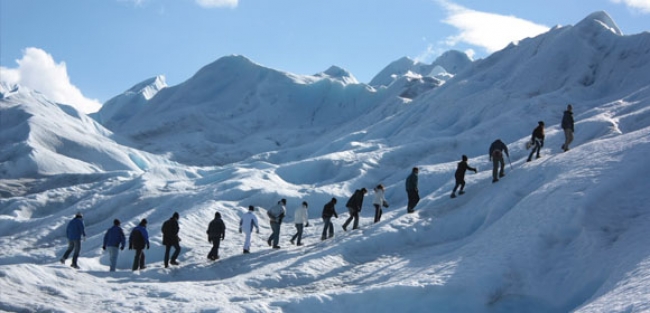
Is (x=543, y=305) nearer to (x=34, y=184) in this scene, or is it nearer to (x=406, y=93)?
(x=34, y=184)

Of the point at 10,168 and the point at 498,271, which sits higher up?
the point at 10,168

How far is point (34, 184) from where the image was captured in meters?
52.9

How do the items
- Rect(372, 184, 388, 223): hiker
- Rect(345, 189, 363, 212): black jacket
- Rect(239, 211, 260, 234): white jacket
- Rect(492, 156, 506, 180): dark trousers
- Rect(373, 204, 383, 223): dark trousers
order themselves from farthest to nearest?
Rect(373, 204, 383, 223): dark trousers < Rect(372, 184, 388, 223): hiker < Rect(345, 189, 363, 212): black jacket < Rect(492, 156, 506, 180): dark trousers < Rect(239, 211, 260, 234): white jacket

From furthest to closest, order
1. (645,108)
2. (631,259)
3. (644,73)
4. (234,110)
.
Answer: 1. (234,110)
2. (644,73)
3. (645,108)
4. (631,259)

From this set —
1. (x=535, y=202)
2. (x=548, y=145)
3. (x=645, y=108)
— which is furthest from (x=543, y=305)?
(x=645, y=108)

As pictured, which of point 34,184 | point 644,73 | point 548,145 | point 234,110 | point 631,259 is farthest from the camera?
point 234,110

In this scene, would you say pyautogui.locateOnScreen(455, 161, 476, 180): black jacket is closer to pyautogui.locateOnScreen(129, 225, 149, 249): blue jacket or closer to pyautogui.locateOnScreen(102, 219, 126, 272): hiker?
pyautogui.locateOnScreen(129, 225, 149, 249): blue jacket

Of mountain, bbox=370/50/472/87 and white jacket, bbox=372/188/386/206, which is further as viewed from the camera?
mountain, bbox=370/50/472/87

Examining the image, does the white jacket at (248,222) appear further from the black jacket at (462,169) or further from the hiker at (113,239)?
the black jacket at (462,169)

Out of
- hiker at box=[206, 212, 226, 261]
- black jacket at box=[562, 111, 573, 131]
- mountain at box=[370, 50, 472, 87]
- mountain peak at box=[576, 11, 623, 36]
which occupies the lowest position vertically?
hiker at box=[206, 212, 226, 261]

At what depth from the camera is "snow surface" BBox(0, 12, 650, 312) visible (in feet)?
43.8

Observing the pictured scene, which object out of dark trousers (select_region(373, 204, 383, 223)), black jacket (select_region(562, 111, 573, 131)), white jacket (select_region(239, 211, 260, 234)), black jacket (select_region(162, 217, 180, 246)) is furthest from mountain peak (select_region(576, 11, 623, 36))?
black jacket (select_region(162, 217, 180, 246))

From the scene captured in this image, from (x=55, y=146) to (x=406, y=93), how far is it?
45014 millimetres

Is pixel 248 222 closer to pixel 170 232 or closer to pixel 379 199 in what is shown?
pixel 170 232
